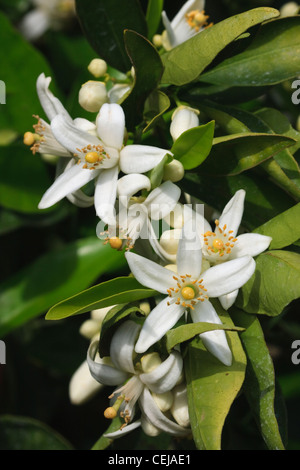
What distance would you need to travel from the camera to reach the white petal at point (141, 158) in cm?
93

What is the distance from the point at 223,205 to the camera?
3.44ft

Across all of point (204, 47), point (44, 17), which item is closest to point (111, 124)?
point (204, 47)

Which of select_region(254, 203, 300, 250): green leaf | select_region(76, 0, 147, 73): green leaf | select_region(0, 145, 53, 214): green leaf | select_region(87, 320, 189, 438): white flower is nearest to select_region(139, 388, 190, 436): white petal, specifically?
select_region(87, 320, 189, 438): white flower

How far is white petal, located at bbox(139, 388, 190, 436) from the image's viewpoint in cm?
94

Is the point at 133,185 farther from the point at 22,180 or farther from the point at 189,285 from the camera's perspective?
the point at 22,180

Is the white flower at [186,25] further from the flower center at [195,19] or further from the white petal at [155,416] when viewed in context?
the white petal at [155,416]

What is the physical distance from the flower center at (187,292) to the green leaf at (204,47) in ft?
1.09

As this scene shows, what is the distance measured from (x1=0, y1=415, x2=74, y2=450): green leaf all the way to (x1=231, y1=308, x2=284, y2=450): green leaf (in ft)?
1.95

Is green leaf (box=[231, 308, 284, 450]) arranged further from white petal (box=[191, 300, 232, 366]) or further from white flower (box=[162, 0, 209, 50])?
white flower (box=[162, 0, 209, 50])

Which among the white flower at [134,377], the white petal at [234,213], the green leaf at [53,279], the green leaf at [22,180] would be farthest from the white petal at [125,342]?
the green leaf at [22,180]

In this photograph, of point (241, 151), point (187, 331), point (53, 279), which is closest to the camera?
point (187, 331)

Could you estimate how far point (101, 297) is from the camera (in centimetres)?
89

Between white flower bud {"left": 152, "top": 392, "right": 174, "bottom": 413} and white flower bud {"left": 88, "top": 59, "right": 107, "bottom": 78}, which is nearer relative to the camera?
white flower bud {"left": 152, "top": 392, "right": 174, "bottom": 413}

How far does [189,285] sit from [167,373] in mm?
140
